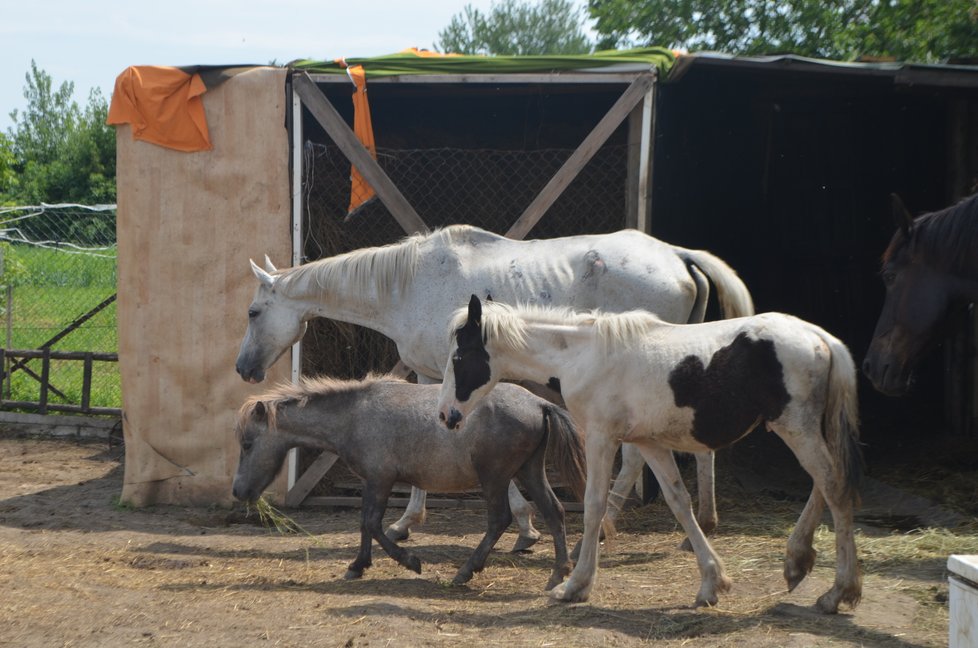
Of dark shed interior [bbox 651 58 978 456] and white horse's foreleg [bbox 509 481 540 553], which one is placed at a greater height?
dark shed interior [bbox 651 58 978 456]

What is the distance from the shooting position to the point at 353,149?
7.64 metres

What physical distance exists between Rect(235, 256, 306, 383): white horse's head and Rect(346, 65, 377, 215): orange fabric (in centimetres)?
95

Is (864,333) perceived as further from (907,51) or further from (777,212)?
(907,51)

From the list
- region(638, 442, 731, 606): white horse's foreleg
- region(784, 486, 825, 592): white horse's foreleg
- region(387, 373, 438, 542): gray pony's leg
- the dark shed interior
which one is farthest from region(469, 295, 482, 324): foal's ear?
the dark shed interior

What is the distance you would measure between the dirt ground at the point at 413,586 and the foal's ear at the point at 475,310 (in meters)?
1.46

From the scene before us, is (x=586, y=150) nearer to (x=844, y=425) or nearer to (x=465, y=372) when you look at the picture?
(x=465, y=372)

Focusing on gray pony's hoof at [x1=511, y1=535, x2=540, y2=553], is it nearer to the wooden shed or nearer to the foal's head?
the foal's head

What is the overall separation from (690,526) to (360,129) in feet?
13.7

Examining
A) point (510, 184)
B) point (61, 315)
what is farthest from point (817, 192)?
point (61, 315)

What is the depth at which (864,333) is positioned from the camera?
36.2 feet

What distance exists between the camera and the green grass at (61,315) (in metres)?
11.5

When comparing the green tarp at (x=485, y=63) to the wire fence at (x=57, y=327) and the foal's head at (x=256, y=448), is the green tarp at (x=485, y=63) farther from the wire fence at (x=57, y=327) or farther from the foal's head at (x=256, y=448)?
the wire fence at (x=57, y=327)

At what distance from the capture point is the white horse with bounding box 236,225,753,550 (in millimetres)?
6613

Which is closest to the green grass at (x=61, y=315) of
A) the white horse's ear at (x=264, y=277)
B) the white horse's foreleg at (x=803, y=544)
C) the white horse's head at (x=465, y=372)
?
the white horse's ear at (x=264, y=277)
